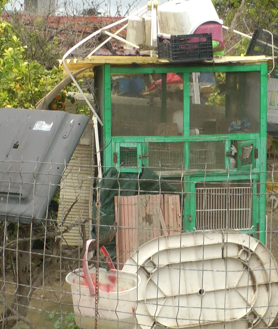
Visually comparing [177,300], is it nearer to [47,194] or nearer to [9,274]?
[47,194]

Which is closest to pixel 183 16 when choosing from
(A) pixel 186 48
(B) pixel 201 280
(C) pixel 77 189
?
(A) pixel 186 48

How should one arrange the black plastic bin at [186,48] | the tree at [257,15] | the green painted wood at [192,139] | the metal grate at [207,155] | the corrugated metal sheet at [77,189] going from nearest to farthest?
the black plastic bin at [186,48] → the green painted wood at [192,139] → the metal grate at [207,155] → the corrugated metal sheet at [77,189] → the tree at [257,15]

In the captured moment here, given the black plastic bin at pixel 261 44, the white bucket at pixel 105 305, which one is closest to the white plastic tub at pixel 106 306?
the white bucket at pixel 105 305

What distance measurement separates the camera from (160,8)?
19.2 feet

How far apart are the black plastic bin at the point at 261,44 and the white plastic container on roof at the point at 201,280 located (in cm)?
287

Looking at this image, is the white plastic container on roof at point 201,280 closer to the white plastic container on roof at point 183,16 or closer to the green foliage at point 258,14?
the white plastic container on roof at point 183,16

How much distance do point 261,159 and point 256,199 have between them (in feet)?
1.40

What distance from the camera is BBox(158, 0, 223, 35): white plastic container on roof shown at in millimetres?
5770

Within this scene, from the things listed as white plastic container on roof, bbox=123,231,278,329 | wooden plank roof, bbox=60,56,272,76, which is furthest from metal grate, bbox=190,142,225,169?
white plastic container on roof, bbox=123,231,278,329

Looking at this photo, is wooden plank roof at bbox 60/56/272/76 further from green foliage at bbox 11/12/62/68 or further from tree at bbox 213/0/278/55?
tree at bbox 213/0/278/55

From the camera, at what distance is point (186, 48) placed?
5.58 m

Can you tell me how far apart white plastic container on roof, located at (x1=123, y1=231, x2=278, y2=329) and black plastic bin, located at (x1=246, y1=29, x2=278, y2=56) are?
287cm

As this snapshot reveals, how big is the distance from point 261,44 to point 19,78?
→ 2948 mm

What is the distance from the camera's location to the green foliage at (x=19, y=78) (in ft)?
22.5
